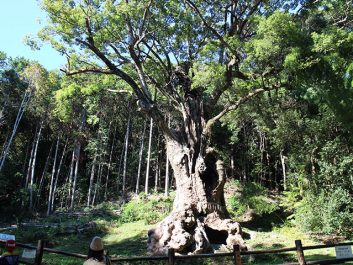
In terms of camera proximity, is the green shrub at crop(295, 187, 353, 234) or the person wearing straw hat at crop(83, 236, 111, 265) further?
the green shrub at crop(295, 187, 353, 234)

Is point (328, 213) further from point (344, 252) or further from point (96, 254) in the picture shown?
point (96, 254)

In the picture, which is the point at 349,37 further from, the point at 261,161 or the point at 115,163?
the point at 115,163

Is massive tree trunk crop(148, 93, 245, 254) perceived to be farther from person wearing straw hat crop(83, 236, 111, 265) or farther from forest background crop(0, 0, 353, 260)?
person wearing straw hat crop(83, 236, 111, 265)

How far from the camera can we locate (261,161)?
76.0ft

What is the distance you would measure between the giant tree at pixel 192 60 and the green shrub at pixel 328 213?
302cm

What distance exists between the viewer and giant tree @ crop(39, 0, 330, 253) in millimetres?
9984

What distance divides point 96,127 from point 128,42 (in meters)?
17.9

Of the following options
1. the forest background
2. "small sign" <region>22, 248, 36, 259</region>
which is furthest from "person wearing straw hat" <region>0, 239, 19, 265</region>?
the forest background

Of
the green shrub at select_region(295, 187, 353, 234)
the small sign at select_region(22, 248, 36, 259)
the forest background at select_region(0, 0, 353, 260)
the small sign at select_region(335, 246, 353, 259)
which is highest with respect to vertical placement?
the forest background at select_region(0, 0, 353, 260)

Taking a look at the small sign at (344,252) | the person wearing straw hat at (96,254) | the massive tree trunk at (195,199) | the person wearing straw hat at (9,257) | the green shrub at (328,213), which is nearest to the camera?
the person wearing straw hat at (9,257)

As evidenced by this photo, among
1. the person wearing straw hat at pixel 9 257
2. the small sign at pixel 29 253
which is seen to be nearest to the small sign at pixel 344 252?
the person wearing straw hat at pixel 9 257

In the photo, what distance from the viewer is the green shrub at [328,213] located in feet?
36.8

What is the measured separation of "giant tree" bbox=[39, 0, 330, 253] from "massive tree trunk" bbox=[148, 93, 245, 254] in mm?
33

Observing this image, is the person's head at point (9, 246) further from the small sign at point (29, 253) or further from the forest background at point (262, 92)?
the forest background at point (262, 92)
